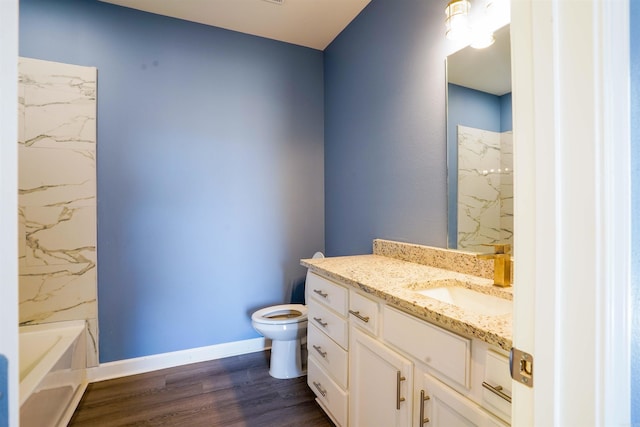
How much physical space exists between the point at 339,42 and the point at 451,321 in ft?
8.20

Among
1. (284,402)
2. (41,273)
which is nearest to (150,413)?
(284,402)

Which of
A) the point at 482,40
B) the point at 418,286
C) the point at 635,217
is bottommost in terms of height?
the point at 418,286

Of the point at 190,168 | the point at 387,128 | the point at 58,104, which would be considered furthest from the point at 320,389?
the point at 58,104

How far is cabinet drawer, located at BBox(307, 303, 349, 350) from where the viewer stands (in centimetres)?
153

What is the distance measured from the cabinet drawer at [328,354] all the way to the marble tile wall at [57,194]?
5.21 ft

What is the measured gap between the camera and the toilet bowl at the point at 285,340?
2148 mm

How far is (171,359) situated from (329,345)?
1.47 meters

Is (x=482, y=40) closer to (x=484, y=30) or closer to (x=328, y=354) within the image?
(x=484, y=30)

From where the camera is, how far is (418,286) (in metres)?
1.38

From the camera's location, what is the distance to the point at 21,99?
2.02 metres

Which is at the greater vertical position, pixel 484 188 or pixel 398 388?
pixel 484 188

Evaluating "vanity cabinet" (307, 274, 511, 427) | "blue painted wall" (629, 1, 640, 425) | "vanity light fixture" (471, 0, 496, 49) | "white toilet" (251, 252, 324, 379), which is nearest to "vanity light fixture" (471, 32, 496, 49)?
"vanity light fixture" (471, 0, 496, 49)

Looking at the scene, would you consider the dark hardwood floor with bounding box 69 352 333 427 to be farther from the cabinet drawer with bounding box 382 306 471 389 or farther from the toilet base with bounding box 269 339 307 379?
the cabinet drawer with bounding box 382 306 471 389

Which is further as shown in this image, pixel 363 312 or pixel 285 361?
pixel 285 361
